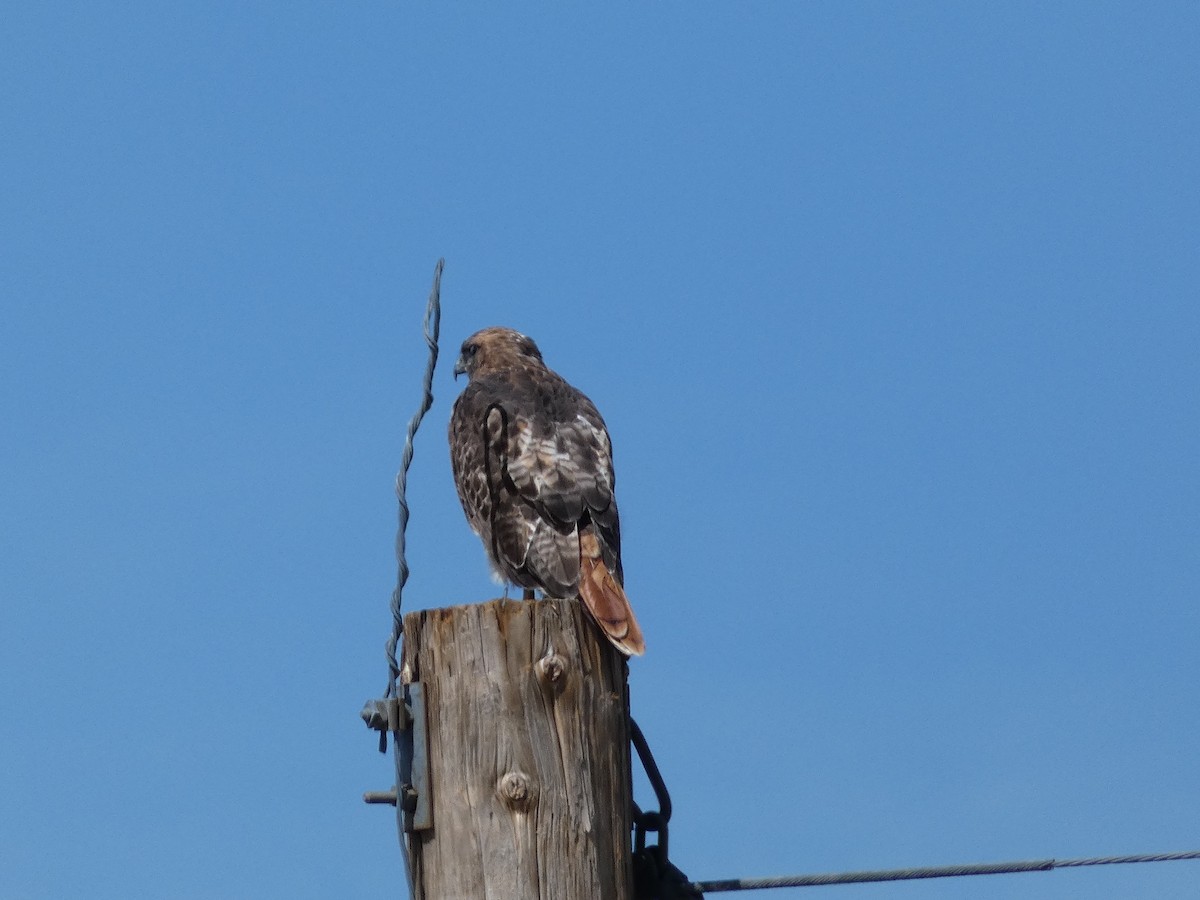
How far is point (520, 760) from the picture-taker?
301 centimetres

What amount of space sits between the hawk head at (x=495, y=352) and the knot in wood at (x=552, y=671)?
3.73 metres

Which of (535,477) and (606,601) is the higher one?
(535,477)

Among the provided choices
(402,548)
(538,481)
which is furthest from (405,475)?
(538,481)

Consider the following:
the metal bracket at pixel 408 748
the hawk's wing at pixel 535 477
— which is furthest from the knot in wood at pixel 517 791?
A: the hawk's wing at pixel 535 477

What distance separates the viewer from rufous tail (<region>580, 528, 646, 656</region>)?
347cm

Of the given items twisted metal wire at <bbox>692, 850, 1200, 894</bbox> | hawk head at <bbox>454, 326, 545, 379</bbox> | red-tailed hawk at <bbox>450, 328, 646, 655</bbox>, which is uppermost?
hawk head at <bbox>454, 326, 545, 379</bbox>

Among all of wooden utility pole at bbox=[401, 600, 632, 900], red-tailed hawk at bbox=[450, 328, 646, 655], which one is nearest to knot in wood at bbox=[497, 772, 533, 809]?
wooden utility pole at bbox=[401, 600, 632, 900]

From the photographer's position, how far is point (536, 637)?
3094 mm

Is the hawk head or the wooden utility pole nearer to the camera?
the wooden utility pole

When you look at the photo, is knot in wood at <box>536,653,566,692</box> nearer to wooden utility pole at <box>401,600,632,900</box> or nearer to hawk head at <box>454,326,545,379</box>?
wooden utility pole at <box>401,600,632,900</box>

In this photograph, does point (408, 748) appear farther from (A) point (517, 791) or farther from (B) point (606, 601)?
(B) point (606, 601)

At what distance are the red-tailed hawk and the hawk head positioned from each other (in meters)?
0.31

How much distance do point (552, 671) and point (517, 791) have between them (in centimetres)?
25

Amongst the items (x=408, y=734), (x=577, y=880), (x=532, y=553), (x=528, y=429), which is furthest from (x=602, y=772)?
(x=528, y=429)
